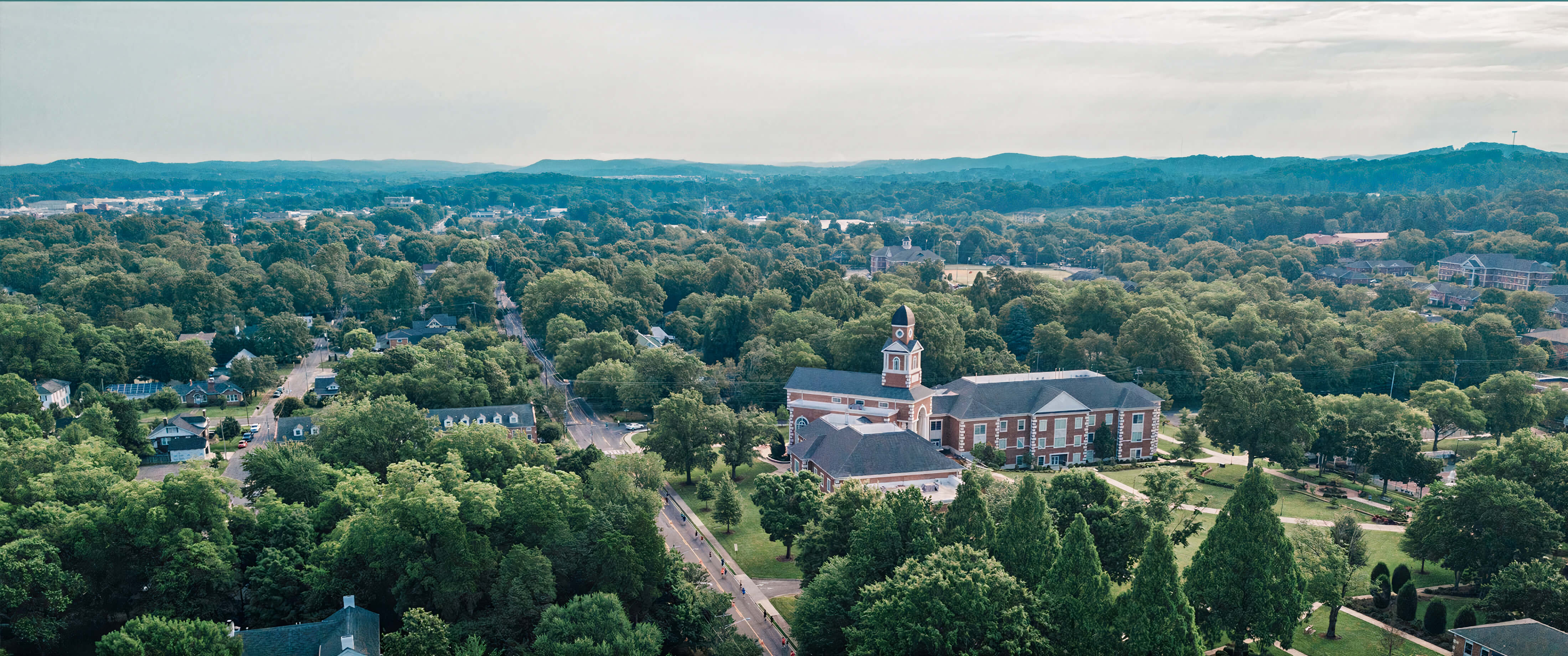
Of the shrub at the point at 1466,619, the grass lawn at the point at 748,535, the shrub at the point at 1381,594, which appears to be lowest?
the grass lawn at the point at 748,535

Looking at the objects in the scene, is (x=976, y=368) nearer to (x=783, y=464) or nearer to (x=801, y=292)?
(x=783, y=464)

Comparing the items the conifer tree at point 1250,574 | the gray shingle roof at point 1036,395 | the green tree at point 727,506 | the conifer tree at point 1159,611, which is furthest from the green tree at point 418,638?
the gray shingle roof at point 1036,395

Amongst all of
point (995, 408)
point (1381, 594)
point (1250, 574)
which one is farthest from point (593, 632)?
point (995, 408)

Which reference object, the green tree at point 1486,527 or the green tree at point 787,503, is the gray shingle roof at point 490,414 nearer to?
the green tree at point 787,503

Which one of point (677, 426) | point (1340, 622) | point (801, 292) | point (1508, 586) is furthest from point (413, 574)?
point (801, 292)

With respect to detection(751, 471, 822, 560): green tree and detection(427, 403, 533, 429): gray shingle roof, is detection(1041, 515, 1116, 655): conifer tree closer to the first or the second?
detection(751, 471, 822, 560): green tree

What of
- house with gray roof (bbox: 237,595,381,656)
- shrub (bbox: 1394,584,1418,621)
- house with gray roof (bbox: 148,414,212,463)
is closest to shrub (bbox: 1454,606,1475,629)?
shrub (bbox: 1394,584,1418,621)

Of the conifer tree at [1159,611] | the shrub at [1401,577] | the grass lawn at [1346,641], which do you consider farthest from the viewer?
the shrub at [1401,577]
